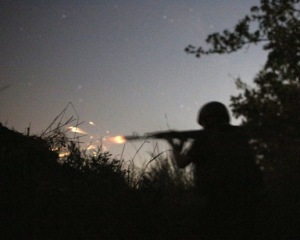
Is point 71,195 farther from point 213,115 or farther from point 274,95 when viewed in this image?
point 274,95

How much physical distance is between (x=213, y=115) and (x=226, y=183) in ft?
2.73

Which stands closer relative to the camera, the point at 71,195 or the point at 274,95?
the point at 71,195

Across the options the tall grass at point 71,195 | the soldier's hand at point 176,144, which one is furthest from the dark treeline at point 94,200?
the soldier's hand at point 176,144

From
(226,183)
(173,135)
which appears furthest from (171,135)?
(226,183)

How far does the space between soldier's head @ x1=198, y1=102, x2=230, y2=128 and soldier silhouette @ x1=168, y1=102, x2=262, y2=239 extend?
207 millimetres

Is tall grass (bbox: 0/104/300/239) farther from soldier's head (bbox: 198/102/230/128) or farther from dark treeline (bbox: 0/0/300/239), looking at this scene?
soldier's head (bbox: 198/102/230/128)

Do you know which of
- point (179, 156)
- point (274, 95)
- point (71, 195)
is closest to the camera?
point (71, 195)

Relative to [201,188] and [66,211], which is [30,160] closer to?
[66,211]

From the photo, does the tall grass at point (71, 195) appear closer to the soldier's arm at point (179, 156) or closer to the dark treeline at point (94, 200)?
the dark treeline at point (94, 200)

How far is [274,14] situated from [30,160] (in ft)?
19.1

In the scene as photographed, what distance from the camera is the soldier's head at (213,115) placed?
3.40 metres

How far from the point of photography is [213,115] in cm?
340

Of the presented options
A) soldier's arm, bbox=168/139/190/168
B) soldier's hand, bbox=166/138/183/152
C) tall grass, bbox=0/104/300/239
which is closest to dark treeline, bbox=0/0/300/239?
tall grass, bbox=0/104/300/239

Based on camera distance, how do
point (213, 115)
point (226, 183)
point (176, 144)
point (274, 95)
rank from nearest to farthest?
point (226, 183) → point (213, 115) → point (176, 144) → point (274, 95)
